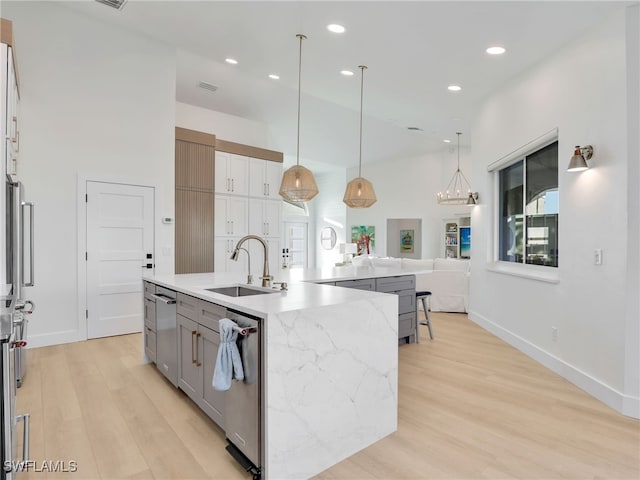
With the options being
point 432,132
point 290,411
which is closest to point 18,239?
point 290,411

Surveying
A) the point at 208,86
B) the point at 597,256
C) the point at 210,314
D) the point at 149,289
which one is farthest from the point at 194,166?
the point at 597,256

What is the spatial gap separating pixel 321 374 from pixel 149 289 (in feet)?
6.75

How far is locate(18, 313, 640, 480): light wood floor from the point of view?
1.91m

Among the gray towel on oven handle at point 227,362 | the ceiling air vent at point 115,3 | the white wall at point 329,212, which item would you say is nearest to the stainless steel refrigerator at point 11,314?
the gray towel on oven handle at point 227,362

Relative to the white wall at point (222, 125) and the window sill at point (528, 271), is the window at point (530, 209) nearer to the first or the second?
the window sill at point (528, 271)

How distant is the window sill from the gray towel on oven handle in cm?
301

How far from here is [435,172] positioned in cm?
1010

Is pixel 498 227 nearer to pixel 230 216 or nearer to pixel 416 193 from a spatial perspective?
pixel 230 216

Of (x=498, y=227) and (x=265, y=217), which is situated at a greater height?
(x=265, y=217)

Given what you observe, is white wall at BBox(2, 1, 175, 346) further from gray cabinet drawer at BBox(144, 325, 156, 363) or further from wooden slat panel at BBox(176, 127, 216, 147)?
gray cabinet drawer at BBox(144, 325, 156, 363)

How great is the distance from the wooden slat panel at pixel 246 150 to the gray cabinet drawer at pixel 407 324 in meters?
3.91

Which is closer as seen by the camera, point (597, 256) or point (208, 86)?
point (597, 256)

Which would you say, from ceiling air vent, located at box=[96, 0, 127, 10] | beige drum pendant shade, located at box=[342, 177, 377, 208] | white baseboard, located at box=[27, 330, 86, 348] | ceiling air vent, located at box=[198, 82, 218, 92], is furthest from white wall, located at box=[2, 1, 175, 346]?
beige drum pendant shade, located at box=[342, 177, 377, 208]

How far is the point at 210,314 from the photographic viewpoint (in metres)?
2.20
